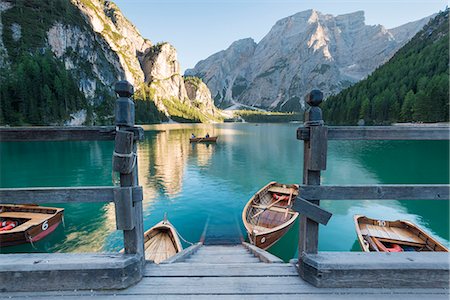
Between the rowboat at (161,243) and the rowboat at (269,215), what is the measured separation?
10.2ft

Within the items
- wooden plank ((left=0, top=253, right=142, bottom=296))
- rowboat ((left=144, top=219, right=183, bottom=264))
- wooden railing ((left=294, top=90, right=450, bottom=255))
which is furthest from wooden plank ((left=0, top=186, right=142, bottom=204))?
rowboat ((left=144, top=219, right=183, bottom=264))

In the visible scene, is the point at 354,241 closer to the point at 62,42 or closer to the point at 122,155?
the point at 122,155

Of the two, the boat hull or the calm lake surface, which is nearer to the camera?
the boat hull

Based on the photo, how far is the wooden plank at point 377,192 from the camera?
10.4 feet

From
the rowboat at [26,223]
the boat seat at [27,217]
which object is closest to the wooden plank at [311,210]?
the rowboat at [26,223]

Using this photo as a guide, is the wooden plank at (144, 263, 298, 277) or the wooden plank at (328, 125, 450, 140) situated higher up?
the wooden plank at (328, 125, 450, 140)

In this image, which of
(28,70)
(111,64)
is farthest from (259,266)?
(111,64)

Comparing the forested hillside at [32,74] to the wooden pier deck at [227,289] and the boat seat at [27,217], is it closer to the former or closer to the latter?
the boat seat at [27,217]

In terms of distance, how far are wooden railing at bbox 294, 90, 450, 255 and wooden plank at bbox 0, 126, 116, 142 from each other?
2958 mm

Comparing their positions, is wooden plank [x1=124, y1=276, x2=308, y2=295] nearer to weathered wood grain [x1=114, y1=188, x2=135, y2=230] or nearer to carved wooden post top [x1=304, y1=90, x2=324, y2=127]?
weathered wood grain [x1=114, y1=188, x2=135, y2=230]

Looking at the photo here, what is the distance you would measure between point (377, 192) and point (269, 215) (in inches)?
327

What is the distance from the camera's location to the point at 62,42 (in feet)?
355

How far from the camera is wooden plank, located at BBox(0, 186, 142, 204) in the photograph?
3084mm

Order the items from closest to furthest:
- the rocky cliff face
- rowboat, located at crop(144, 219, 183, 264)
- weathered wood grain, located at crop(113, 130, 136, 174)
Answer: weathered wood grain, located at crop(113, 130, 136, 174)
rowboat, located at crop(144, 219, 183, 264)
the rocky cliff face
